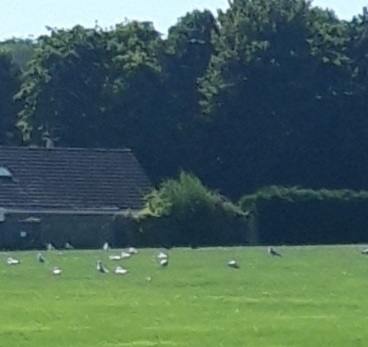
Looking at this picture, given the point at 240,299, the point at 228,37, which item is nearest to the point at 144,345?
the point at 240,299

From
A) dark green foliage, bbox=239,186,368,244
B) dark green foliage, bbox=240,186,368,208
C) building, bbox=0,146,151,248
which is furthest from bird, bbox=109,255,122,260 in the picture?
dark green foliage, bbox=240,186,368,208

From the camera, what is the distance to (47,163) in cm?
6125

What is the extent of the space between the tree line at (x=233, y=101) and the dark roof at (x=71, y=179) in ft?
18.6

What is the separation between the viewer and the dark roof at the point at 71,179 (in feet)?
192

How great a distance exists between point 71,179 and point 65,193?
4.86 feet

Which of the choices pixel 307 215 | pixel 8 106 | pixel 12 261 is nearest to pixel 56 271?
pixel 12 261

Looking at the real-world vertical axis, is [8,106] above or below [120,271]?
above

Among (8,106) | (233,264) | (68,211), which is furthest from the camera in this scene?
(8,106)

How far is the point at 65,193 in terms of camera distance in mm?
59438

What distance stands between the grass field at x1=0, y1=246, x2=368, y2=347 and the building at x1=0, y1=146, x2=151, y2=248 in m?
20.1

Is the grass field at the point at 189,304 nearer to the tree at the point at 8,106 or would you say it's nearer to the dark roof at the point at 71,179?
the dark roof at the point at 71,179

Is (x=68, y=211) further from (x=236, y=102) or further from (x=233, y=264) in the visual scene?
(x=233, y=264)

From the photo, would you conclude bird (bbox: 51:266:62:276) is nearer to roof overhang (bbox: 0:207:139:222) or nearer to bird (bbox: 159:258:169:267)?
bird (bbox: 159:258:169:267)

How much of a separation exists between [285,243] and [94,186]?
8.31 meters
